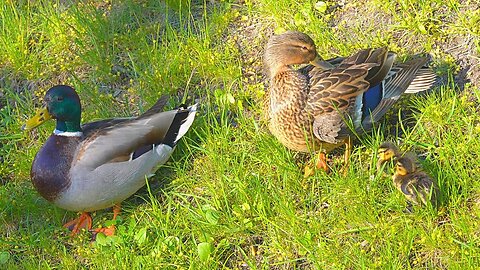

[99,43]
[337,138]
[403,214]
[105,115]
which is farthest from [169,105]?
[403,214]

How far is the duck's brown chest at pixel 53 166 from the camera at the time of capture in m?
4.31

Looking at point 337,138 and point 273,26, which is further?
point 273,26

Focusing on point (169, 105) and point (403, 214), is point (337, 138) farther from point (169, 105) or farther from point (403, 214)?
point (169, 105)

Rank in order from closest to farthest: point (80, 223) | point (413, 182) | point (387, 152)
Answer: point (413, 182)
point (387, 152)
point (80, 223)

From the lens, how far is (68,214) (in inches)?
180

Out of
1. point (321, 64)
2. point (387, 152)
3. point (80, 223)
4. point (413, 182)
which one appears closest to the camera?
point (413, 182)

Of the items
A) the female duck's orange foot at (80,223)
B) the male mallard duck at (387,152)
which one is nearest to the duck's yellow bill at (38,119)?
the female duck's orange foot at (80,223)

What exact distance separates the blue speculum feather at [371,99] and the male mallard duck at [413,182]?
43cm

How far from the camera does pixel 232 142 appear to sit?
14.8 feet

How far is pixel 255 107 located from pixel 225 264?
1186mm

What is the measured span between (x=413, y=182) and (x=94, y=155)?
6.20 feet

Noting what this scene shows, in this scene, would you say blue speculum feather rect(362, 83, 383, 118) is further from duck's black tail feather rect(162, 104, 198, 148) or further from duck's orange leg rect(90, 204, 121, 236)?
duck's orange leg rect(90, 204, 121, 236)

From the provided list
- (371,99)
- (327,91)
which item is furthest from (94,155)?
(371,99)

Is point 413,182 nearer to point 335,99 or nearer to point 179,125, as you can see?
point 335,99
